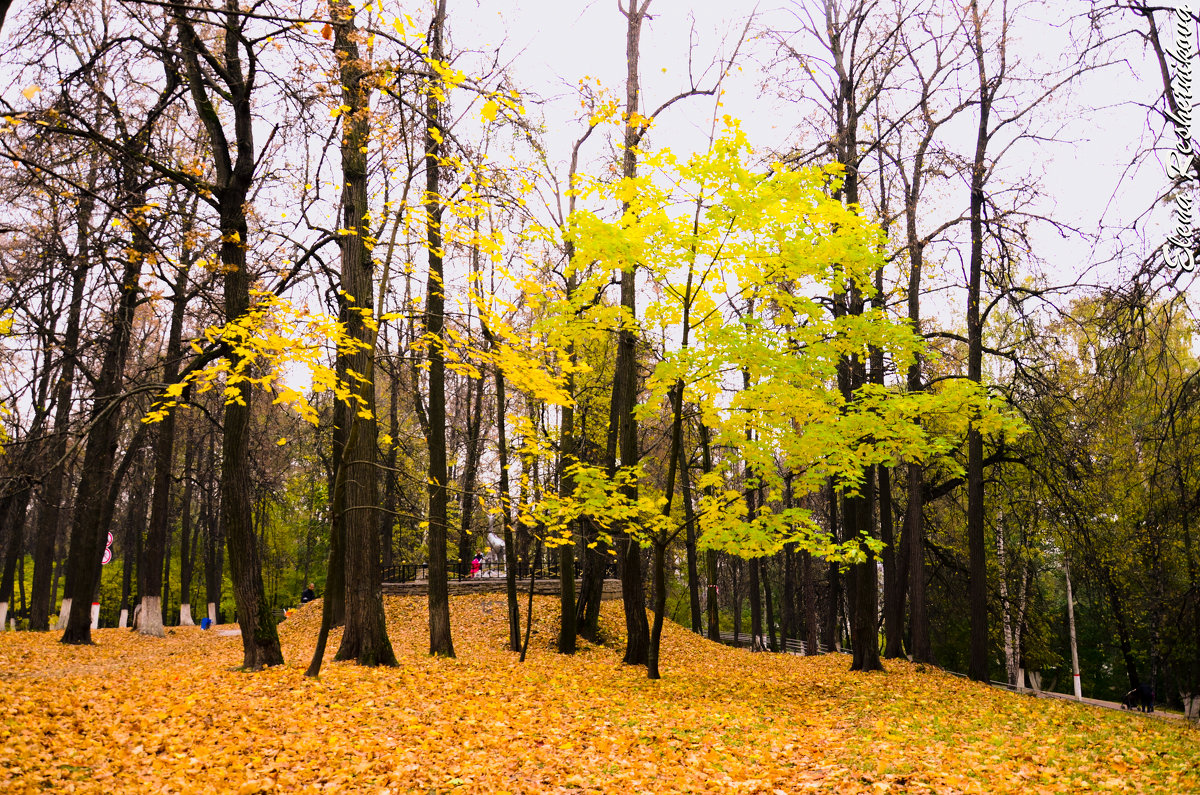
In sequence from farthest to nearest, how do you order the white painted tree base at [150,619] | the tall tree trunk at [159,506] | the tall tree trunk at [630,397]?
1. the white painted tree base at [150,619]
2. the tall tree trunk at [159,506]
3. the tall tree trunk at [630,397]

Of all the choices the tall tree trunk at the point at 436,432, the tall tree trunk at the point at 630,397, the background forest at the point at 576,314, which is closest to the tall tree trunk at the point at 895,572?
the background forest at the point at 576,314

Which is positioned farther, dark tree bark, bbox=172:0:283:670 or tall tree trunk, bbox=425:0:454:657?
tall tree trunk, bbox=425:0:454:657

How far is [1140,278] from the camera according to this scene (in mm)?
6648

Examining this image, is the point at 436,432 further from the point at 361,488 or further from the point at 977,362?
the point at 977,362

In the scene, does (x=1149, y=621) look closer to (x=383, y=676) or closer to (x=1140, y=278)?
(x=1140, y=278)

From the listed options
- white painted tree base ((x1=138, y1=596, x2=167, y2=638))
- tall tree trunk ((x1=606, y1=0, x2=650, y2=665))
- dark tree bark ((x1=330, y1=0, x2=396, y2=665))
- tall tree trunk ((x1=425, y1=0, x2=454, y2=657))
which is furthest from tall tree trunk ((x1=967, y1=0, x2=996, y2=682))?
white painted tree base ((x1=138, y1=596, x2=167, y2=638))

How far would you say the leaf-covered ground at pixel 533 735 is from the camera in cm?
511

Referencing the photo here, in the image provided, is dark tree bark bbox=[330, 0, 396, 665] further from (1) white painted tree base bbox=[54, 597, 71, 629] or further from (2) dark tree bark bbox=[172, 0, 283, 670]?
(1) white painted tree base bbox=[54, 597, 71, 629]

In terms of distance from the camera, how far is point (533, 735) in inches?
264

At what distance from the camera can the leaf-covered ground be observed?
5.11 meters

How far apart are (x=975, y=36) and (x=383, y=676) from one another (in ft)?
48.0

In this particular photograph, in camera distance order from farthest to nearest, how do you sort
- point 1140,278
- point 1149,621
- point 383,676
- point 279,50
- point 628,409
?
point 1149,621
point 628,409
point 383,676
point 279,50
point 1140,278

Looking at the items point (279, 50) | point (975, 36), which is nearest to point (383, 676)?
point (279, 50)

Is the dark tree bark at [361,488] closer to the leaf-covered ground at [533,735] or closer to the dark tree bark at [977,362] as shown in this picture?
the leaf-covered ground at [533,735]
